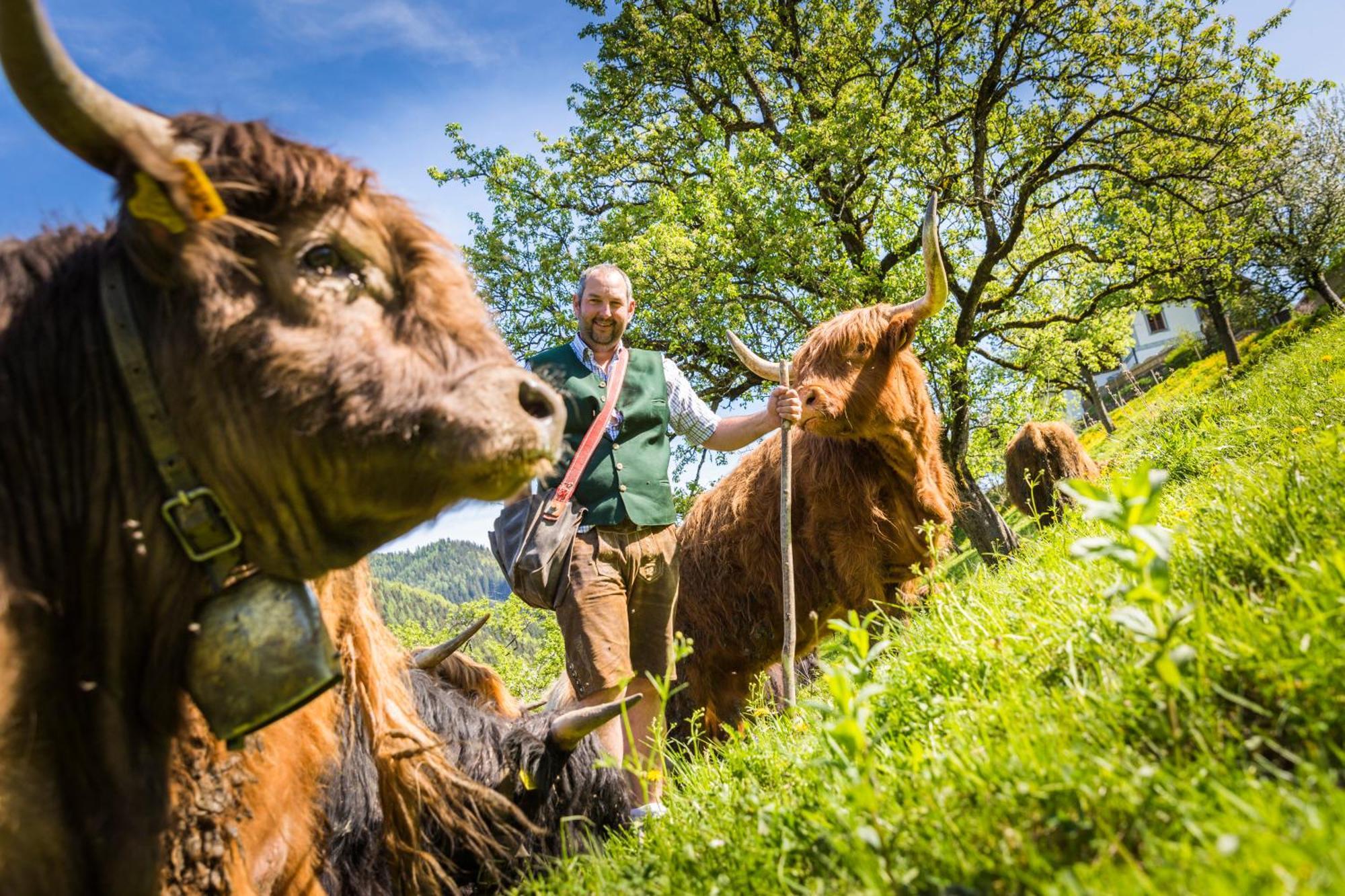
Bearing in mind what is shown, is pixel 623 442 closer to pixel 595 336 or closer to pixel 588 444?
pixel 588 444

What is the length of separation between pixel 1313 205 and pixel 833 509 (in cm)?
3171

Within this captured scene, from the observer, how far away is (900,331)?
19.6ft

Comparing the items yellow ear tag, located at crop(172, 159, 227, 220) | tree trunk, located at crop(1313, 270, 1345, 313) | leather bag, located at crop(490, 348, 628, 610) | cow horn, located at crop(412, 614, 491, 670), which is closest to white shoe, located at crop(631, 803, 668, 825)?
leather bag, located at crop(490, 348, 628, 610)

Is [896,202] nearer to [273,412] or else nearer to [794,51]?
[794,51]

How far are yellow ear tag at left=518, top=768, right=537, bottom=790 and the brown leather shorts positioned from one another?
81cm

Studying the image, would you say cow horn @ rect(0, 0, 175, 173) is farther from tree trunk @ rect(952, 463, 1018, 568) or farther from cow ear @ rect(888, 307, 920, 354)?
tree trunk @ rect(952, 463, 1018, 568)

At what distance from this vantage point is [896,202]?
12.7 m

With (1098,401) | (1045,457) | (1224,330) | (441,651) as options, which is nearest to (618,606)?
A: (441,651)

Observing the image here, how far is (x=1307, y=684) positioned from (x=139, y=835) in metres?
2.19

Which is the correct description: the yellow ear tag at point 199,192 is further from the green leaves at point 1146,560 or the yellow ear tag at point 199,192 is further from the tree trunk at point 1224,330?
the tree trunk at point 1224,330

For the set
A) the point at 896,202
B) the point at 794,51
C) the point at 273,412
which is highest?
the point at 794,51

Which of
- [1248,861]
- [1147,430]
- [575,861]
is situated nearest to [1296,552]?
[1248,861]

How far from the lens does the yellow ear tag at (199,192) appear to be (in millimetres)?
1426

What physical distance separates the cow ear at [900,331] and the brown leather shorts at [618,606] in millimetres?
2513
